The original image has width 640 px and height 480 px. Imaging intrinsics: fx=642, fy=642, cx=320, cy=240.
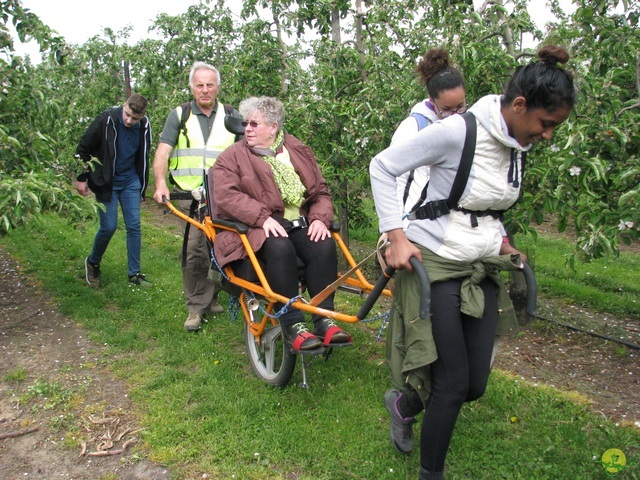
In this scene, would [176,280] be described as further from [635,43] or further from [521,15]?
[635,43]

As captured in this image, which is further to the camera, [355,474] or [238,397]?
[238,397]

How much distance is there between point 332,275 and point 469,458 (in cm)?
136

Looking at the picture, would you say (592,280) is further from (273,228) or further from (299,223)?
(273,228)

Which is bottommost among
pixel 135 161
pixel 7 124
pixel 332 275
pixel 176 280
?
pixel 176 280

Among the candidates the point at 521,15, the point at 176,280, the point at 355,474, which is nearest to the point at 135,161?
the point at 176,280

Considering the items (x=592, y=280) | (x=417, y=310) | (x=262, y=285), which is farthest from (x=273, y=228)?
(x=592, y=280)

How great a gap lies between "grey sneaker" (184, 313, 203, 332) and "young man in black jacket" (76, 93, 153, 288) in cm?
131

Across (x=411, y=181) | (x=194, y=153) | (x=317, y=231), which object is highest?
(x=411, y=181)

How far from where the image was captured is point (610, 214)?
3.65 m

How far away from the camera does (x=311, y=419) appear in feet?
12.6

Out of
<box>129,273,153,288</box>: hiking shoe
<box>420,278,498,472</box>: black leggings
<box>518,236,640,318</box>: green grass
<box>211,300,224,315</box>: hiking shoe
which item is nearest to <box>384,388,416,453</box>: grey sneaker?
<box>420,278,498,472</box>: black leggings

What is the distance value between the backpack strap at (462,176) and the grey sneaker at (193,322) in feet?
10.0

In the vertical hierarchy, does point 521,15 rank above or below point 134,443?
above

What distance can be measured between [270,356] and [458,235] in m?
1.98
